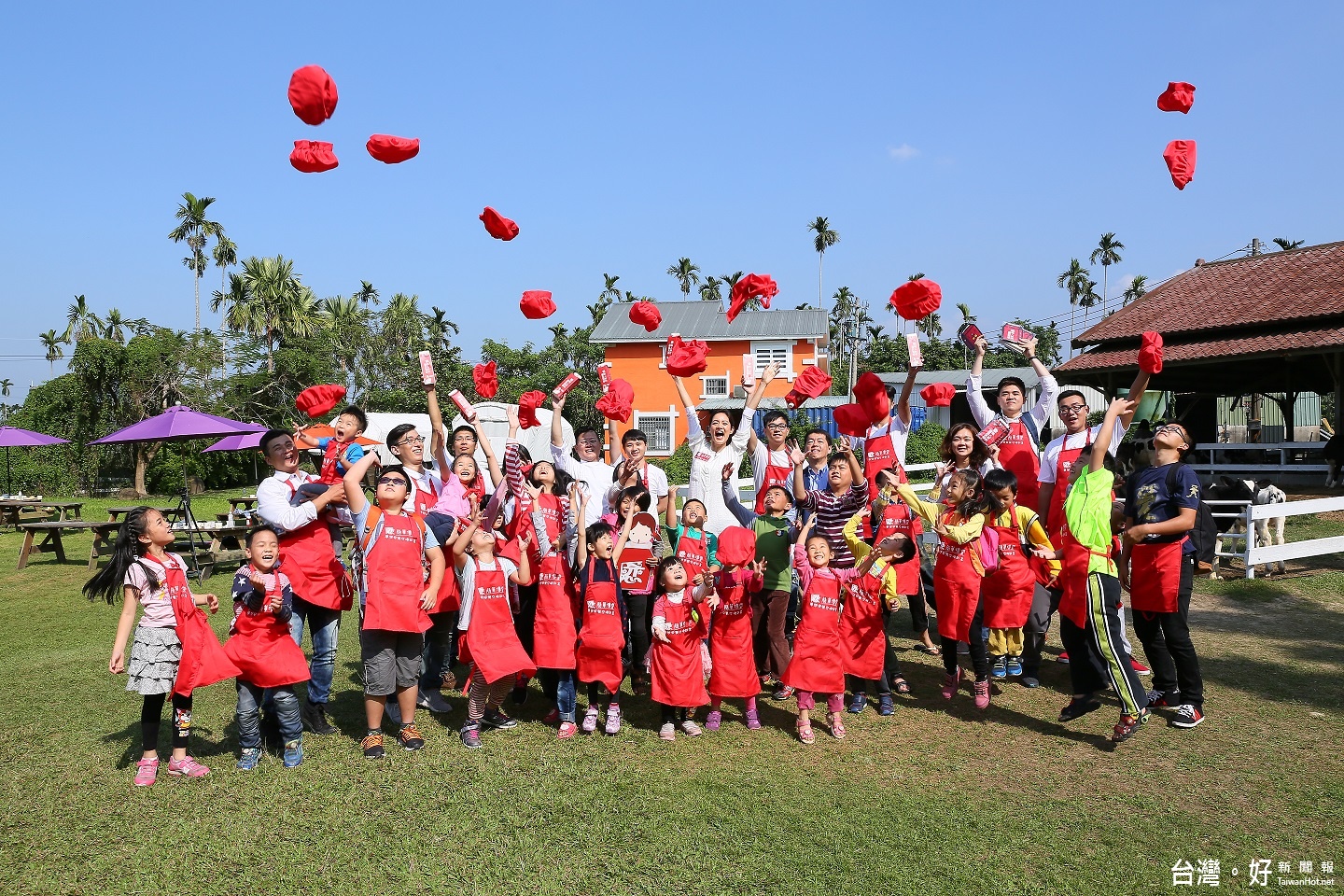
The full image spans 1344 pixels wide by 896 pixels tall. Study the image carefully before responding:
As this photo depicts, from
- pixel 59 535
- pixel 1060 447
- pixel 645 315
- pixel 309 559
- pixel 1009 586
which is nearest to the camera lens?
pixel 309 559

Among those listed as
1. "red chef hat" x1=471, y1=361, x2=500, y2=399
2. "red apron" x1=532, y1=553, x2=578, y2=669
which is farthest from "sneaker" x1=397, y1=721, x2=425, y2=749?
"red chef hat" x1=471, y1=361, x2=500, y2=399

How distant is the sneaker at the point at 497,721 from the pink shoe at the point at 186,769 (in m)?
1.59

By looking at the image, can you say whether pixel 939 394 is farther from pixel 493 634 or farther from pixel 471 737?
pixel 471 737

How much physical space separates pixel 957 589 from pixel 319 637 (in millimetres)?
4151

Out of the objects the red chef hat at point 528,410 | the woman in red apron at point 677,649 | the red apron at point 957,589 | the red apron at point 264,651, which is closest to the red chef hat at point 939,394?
the red apron at point 957,589

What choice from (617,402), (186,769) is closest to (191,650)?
(186,769)

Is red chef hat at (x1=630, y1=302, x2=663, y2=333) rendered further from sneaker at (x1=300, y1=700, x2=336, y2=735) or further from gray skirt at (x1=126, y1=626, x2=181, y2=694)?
gray skirt at (x1=126, y1=626, x2=181, y2=694)

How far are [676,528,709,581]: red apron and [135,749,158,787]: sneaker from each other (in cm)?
318

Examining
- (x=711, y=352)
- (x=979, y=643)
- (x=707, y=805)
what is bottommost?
(x=707, y=805)

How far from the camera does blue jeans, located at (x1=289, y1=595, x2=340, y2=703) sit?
5266 millimetres

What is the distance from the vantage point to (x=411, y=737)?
5109mm

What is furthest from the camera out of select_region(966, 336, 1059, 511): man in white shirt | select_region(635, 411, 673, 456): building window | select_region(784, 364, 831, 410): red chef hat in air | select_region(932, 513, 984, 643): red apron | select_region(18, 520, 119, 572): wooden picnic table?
select_region(635, 411, 673, 456): building window

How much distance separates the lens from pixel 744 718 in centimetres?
557

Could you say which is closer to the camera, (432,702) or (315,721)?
(315,721)
